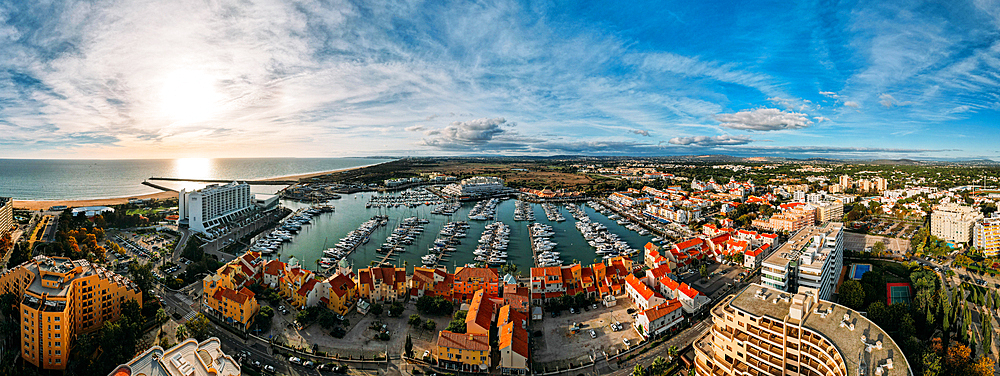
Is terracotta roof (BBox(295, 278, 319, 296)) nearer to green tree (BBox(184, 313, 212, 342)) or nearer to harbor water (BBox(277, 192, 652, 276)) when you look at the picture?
green tree (BBox(184, 313, 212, 342))

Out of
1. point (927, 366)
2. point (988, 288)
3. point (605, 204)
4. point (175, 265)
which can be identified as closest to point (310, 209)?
point (175, 265)

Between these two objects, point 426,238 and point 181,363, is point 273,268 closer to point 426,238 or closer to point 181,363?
point 181,363

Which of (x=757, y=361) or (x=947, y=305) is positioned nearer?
(x=757, y=361)

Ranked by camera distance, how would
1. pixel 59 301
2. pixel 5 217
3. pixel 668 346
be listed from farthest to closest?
pixel 5 217, pixel 668 346, pixel 59 301

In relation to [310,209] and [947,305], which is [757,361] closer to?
[947,305]

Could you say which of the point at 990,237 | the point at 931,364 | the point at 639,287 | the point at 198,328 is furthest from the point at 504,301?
the point at 990,237

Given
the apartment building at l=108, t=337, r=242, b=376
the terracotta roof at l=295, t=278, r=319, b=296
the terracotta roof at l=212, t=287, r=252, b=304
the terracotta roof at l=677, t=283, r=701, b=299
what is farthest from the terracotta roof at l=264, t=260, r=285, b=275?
the terracotta roof at l=677, t=283, r=701, b=299
